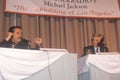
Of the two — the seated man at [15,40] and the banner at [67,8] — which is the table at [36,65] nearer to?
the seated man at [15,40]

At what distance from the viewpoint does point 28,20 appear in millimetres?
3799

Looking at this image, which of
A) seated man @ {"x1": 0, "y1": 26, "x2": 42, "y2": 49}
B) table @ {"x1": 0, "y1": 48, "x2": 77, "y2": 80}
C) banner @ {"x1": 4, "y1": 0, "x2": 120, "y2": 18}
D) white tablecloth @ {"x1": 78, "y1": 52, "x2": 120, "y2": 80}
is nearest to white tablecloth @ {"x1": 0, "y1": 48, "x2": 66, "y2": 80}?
table @ {"x1": 0, "y1": 48, "x2": 77, "y2": 80}

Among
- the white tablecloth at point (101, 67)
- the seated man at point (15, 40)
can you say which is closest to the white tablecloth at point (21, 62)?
the white tablecloth at point (101, 67)

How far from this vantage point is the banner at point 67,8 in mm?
3617

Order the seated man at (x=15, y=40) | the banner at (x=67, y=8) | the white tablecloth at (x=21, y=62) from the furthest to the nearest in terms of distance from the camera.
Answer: the banner at (x=67, y=8), the seated man at (x=15, y=40), the white tablecloth at (x=21, y=62)

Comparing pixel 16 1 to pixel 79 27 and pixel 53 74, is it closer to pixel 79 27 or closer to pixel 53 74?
pixel 79 27

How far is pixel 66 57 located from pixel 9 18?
1.67 meters

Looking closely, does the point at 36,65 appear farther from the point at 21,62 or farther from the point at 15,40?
the point at 15,40

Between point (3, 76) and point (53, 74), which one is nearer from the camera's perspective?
point (3, 76)

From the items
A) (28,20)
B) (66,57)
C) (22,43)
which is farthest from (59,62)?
(28,20)

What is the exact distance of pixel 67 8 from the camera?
3883 mm

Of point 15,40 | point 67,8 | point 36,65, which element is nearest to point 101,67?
point 36,65

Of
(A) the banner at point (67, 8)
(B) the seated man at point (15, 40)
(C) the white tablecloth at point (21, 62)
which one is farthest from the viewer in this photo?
(A) the banner at point (67, 8)

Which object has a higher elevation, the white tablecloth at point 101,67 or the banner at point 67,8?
the banner at point 67,8
